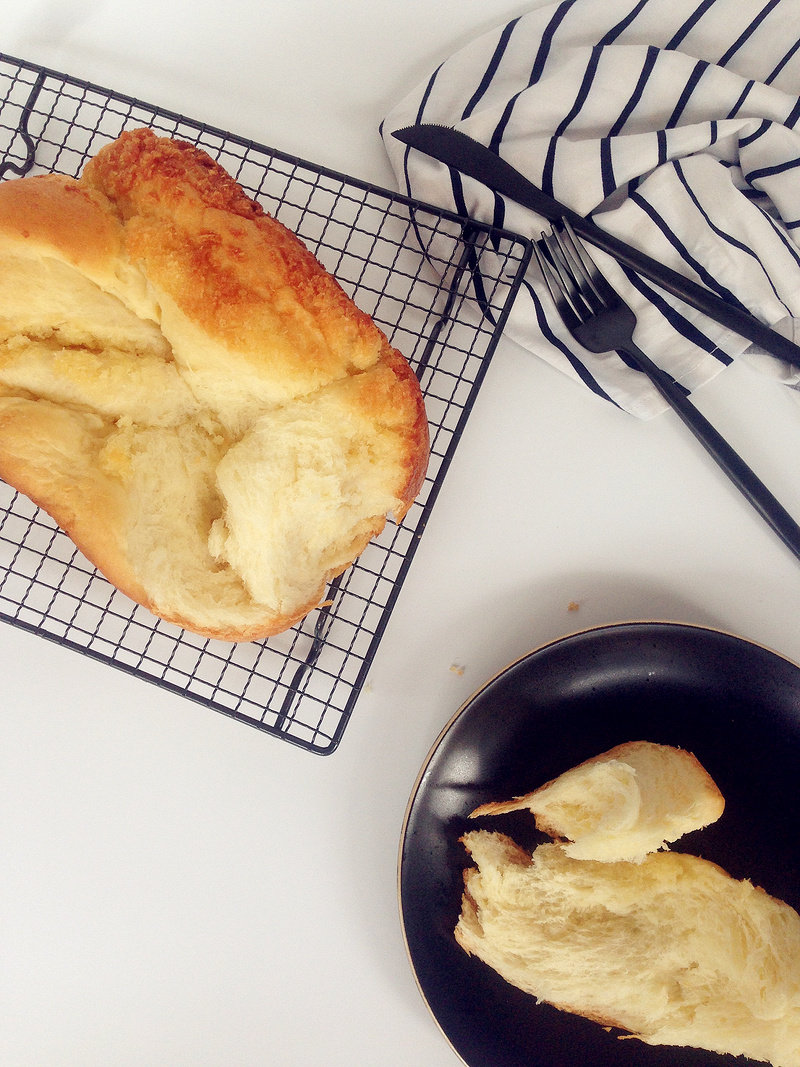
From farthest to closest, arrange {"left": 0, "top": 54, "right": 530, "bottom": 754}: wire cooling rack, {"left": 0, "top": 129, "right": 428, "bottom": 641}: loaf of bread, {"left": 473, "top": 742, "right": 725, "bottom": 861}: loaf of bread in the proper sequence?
1. {"left": 0, "top": 54, "right": 530, "bottom": 754}: wire cooling rack
2. {"left": 473, "top": 742, "right": 725, "bottom": 861}: loaf of bread
3. {"left": 0, "top": 129, "right": 428, "bottom": 641}: loaf of bread

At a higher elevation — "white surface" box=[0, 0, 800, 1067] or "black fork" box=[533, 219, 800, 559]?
"black fork" box=[533, 219, 800, 559]

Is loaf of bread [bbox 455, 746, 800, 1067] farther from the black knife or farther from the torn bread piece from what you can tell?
the black knife

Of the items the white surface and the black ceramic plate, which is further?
the white surface

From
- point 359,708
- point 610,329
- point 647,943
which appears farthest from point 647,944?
point 610,329


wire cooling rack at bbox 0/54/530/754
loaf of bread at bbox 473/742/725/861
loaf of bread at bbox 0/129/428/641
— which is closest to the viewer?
loaf of bread at bbox 0/129/428/641

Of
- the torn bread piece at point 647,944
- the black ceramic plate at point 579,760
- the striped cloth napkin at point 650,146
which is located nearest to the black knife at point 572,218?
the striped cloth napkin at point 650,146

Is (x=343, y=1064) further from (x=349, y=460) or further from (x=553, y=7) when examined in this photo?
(x=553, y=7)

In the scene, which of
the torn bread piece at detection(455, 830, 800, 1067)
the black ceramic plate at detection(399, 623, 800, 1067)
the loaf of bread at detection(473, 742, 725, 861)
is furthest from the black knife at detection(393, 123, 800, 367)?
the torn bread piece at detection(455, 830, 800, 1067)

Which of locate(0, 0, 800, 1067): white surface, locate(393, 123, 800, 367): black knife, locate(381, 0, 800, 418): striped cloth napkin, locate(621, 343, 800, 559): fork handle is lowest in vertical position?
locate(0, 0, 800, 1067): white surface
